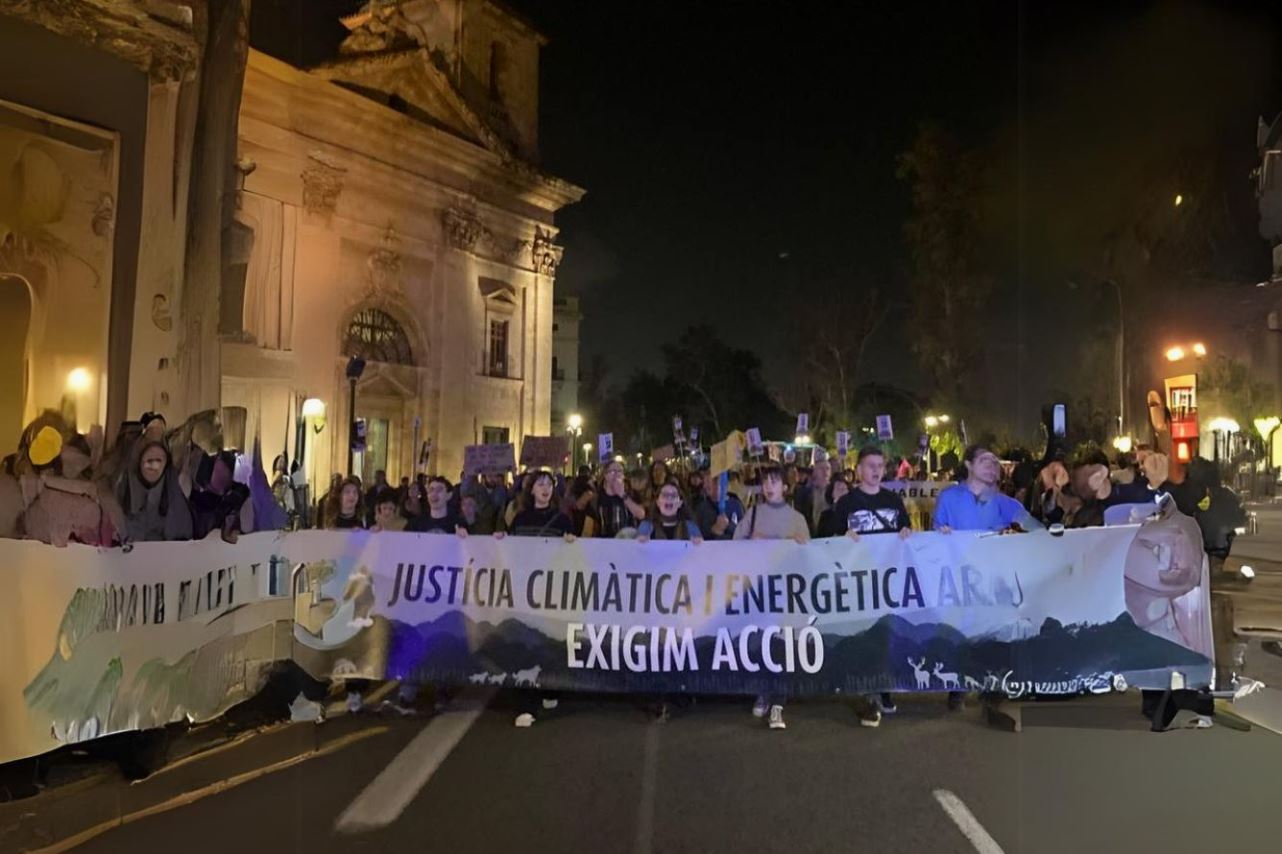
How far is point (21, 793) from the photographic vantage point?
17.1ft

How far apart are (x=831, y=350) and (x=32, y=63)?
3228cm

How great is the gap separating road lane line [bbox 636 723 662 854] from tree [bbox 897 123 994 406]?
108 feet

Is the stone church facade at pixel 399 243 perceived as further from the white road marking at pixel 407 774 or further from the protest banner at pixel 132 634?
the white road marking at pixel 407 774

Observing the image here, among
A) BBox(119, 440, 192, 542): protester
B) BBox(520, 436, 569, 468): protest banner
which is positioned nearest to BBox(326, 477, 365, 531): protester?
BBox(119, 440, 192, 542): protester

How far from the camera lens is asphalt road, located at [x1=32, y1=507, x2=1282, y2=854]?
473 cm

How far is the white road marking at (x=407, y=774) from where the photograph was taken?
5.00 metres

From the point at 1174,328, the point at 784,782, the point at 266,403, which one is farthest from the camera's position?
the point at 1174,328

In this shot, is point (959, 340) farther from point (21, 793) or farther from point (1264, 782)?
point (21, 793)

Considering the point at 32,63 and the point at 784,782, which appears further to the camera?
the point at 32,63

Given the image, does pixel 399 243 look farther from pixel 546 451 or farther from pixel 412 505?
pixel 412 505

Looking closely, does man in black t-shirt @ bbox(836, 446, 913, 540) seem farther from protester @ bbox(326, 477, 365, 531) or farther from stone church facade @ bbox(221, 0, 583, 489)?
stone church facade @ bbox(221, 0, 583, 489)

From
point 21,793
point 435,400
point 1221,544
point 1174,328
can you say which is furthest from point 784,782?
point 1174,328

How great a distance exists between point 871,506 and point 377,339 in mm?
24614

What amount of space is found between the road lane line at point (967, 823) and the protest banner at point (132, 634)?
4.27 meters
